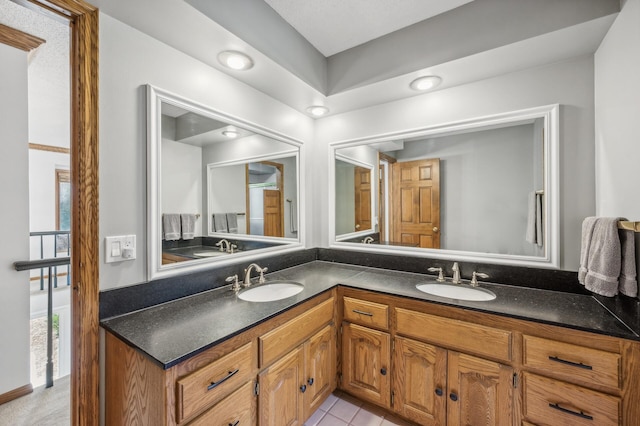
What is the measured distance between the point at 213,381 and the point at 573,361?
1512 mm

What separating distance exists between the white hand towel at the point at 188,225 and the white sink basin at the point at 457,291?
1.46 m

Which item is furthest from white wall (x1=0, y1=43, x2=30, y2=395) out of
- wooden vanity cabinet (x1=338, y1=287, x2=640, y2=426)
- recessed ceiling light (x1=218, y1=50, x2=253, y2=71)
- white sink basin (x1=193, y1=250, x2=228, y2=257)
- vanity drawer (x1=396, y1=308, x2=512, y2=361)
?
vanity drawer (x1=396, y1=308, x2=512, y2=361)

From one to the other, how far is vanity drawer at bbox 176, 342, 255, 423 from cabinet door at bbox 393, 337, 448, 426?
2.99 ft

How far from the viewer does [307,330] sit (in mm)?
1516

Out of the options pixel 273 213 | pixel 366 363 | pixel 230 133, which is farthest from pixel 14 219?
pixel 366 363

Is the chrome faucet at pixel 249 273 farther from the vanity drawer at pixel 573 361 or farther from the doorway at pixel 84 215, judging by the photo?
the vanity drawer at pixel 573 361

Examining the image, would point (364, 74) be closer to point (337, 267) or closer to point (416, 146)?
point (416, 146)

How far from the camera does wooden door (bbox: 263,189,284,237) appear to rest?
216 centimetres

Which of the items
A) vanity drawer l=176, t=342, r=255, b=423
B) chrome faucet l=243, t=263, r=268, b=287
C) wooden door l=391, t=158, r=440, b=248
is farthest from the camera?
wooden door l=391, t=158, r=440, b=248

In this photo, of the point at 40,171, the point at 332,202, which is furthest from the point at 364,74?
the point at 40,171

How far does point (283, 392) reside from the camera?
1354 millimetres

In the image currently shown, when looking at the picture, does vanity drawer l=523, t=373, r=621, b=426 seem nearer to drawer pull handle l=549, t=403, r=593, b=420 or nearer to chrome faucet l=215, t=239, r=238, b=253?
drawer pull handle l=549, t=403, r=593, b=420

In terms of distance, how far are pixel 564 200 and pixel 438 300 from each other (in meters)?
0.98

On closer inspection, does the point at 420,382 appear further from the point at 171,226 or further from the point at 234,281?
the point at 171,226
